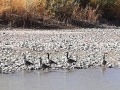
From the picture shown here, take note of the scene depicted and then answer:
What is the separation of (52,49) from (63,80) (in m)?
5.08

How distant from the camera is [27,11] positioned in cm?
2600

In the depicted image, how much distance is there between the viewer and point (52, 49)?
1700cm

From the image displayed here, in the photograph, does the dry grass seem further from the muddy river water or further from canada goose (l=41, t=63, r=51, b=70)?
the muddy river water

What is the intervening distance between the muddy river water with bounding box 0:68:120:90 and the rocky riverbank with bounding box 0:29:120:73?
0.57 meters

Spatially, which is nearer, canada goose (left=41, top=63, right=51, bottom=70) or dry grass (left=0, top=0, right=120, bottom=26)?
canada goose (left=41, top=63, right=51, bottom=70)

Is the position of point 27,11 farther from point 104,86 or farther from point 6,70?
point 104,86

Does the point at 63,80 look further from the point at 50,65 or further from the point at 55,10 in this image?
the point at 55,10

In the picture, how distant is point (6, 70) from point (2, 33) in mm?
9312

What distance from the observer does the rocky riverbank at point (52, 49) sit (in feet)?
45.6

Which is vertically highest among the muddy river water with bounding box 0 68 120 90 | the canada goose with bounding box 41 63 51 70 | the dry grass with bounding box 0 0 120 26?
the dry grass with bounding box 0 0 120 26

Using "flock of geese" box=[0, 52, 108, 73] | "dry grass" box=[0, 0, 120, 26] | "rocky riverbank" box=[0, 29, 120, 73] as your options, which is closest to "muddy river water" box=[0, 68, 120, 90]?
"flock of geese" box=[0, 52, 108, 73]

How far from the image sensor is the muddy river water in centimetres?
1109

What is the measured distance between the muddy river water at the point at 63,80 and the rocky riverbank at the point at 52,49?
57cm

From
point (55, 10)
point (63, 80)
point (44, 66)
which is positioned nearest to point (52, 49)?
point (44, 66)
